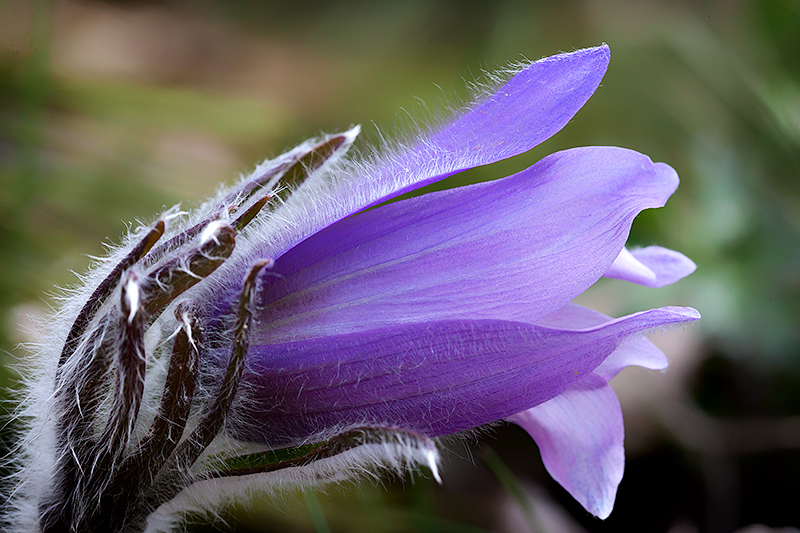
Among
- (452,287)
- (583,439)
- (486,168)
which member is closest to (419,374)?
(452,287)

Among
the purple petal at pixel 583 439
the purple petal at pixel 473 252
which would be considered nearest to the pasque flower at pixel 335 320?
the purple petal at pixel 473 252

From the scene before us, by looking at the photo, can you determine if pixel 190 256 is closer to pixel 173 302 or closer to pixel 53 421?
pixel 173 302

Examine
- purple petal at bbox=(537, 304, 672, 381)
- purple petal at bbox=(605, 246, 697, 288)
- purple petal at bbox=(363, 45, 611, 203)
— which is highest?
purple petal at bbox=(363, 45, 611, 203)

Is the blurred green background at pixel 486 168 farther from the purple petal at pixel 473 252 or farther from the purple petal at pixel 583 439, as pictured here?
the purple petal at pixel 583 439

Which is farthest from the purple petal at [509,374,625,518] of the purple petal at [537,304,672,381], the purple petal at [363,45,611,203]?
the purple petal at [363,45,611,203]

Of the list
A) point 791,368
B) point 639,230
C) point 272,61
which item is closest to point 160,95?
point 272,61

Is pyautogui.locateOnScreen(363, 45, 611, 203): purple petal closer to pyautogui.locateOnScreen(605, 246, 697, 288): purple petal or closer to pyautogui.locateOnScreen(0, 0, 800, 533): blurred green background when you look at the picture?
pyautogui.locateOnScreen(0, 0, 800, 533): blurred green background
